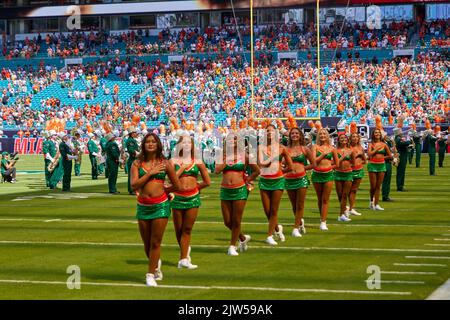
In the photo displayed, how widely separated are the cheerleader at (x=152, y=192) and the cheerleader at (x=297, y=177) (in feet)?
16.4

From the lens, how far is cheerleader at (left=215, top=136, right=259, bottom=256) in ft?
45.9

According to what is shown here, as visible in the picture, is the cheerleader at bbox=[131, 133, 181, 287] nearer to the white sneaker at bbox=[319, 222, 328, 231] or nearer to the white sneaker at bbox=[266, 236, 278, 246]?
the white sneaker at bbox=[266, 236, 278, 246]

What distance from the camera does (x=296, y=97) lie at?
52.4 metres

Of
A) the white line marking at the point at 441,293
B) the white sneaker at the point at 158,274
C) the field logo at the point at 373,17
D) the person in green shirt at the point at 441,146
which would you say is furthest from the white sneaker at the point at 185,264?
the field logo at the point at 373,17

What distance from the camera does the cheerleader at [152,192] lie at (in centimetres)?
1154

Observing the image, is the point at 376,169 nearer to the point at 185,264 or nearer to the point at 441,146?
the point at 185,264

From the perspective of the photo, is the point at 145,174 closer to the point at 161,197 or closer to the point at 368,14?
the point at 161,197

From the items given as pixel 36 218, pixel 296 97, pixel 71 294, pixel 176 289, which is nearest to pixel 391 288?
pixel 176 289

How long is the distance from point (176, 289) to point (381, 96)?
139 feet

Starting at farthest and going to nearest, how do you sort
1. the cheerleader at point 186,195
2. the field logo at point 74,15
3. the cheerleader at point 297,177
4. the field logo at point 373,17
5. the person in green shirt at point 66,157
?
the field logo at point 74,15 < the field logo at point 373,17 < the person in green shirt at point 66,157 < the cheerleader at point 297,177 < the cheerleader at point 186,195

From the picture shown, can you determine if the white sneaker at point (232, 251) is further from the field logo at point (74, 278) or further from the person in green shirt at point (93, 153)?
the person in green shirt at point (93, 153)

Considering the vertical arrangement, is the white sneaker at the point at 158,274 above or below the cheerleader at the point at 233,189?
below

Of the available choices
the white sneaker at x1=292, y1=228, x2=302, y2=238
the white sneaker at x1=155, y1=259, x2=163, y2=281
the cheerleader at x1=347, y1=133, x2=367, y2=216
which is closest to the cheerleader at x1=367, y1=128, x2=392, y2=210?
the cheerleader at x1=347, y1=133, x2=367, y2=216
